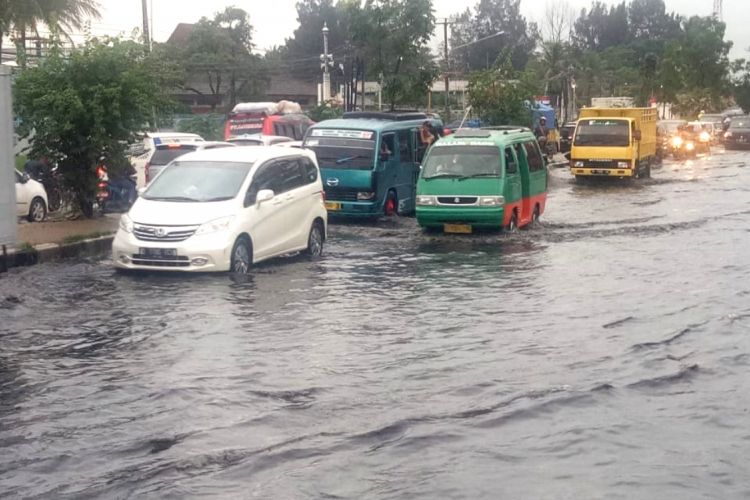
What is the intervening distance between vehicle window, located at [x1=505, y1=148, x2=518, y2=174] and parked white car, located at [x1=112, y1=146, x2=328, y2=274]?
443 cm

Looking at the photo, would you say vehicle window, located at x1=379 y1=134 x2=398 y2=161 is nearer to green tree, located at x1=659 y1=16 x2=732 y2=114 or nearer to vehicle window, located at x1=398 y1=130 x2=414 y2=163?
vehicle window, located at x1=398 y1=130 x2=414 y2=163

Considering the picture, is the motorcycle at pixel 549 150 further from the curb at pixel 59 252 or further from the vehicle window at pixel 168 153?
the curb at pixel 59 252

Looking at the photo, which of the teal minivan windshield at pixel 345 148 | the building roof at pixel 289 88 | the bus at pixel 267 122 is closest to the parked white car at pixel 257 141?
the teal minivan windshield at pixel 345 148

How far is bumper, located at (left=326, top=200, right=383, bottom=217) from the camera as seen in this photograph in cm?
2244

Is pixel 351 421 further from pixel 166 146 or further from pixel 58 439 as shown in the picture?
pixel 166 146

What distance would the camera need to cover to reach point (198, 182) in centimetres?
1591

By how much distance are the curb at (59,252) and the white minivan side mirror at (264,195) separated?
3.56 m

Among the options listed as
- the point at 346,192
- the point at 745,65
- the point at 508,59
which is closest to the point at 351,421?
the point at 346,192

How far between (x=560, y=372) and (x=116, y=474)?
4372 mm

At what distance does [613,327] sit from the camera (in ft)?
39.6

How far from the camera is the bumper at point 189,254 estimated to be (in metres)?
14.7

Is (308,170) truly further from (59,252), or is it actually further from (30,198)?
(30,198)

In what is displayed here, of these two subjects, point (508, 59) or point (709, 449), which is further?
point (508, 59)

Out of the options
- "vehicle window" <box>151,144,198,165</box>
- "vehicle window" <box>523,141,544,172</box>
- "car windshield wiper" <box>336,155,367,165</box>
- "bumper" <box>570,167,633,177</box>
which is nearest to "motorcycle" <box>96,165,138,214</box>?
"vehicle window" <box>151,144,198,165</box>
